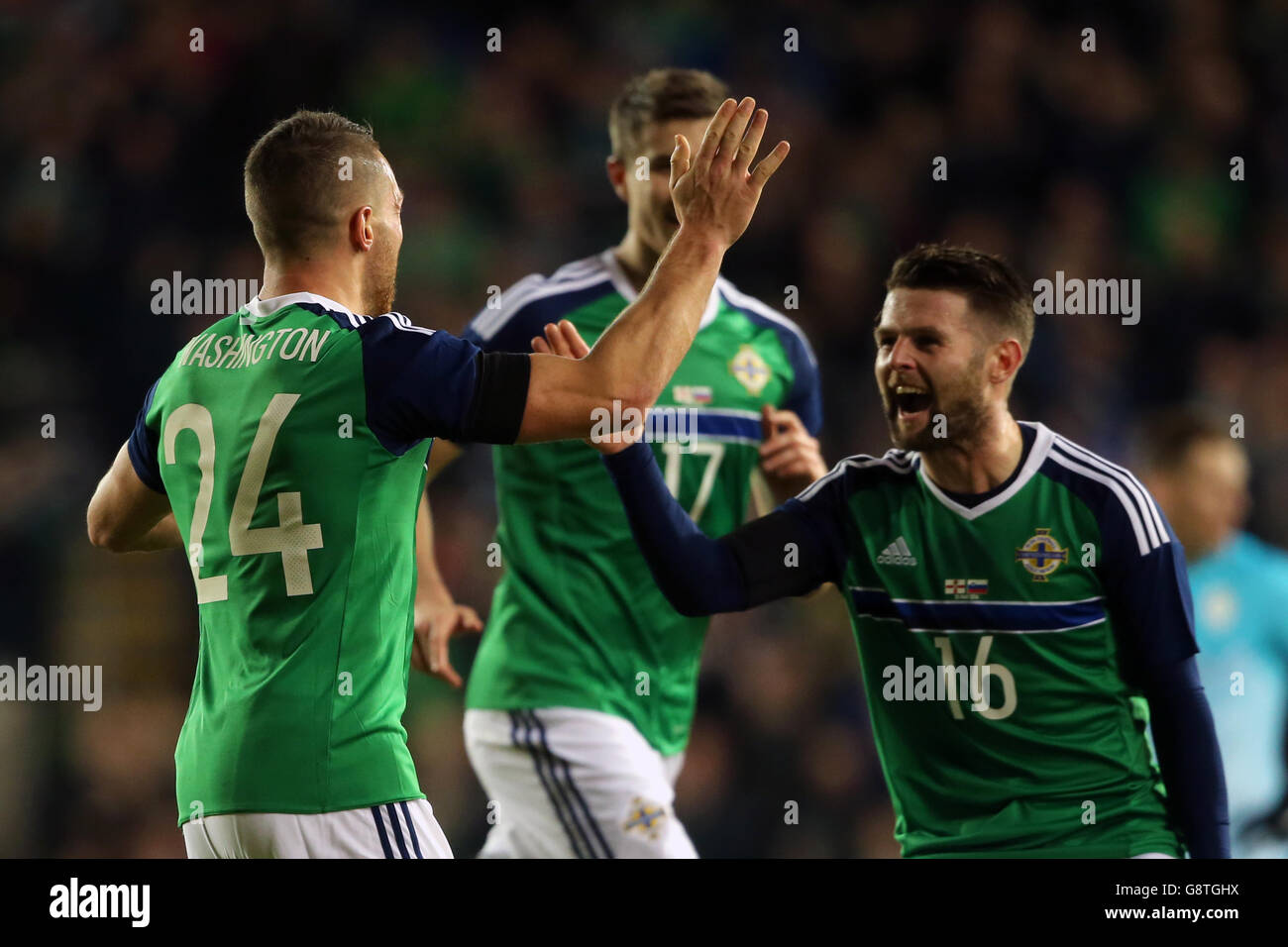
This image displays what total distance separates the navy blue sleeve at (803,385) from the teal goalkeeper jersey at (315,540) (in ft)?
6.57

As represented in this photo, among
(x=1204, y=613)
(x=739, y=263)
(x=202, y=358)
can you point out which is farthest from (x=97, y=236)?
(x=1204, y=613)

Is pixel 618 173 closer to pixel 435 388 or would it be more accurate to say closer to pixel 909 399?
pixel 909 399

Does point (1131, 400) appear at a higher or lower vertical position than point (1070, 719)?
higher

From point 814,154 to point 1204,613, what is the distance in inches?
139

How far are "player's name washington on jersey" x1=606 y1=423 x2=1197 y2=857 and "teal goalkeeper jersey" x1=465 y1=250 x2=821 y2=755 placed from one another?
0.92 m

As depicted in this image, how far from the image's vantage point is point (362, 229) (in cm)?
299

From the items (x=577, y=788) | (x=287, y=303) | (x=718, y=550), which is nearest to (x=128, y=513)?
(x=287, y=303)

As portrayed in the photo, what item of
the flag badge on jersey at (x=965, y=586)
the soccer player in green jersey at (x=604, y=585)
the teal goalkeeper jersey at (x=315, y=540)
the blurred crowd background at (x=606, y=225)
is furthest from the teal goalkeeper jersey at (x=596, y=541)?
the blurred crowd background at (x=606, y=225)

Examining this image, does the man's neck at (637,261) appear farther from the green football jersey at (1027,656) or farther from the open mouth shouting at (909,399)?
the green football jersey at (1027,656)

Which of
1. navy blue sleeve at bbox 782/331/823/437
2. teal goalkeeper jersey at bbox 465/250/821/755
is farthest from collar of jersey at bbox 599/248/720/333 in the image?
navy blue sleeve at bbox 782/331/823/437

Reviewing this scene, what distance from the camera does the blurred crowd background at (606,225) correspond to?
6.51 meters

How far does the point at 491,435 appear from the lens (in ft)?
9.14

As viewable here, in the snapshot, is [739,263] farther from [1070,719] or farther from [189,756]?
[189,756]

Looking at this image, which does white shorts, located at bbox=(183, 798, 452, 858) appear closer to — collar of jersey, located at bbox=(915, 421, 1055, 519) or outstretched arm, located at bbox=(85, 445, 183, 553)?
outstretched arm, located at bbox=(85, 445, 183, 553)
